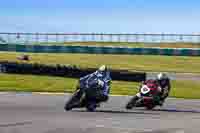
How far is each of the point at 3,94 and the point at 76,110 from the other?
6.70m

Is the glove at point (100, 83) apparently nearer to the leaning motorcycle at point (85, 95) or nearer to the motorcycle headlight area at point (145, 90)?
the leaning motorcycle at point (85, 95)

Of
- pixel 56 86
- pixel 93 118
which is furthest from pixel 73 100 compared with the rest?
pixel 56 86

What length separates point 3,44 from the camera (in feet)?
222

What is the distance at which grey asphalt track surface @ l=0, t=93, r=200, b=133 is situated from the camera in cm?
1430

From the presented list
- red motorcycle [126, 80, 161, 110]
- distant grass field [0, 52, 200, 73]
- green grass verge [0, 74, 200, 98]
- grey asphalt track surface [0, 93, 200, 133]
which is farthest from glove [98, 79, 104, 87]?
distant grass field [0, 52, 200, 73]

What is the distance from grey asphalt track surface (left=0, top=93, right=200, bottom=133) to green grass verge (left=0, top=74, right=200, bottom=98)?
18.4ft

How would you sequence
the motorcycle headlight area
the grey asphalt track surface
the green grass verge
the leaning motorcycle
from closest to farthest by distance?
the grey asphalt track surface < the leaning motorcycle < the motorcycle headlight area < the green grass verge

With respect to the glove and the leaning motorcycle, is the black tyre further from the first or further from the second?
the glove

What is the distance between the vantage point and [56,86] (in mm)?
29422

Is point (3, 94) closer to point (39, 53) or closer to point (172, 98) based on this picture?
point (172, 98)

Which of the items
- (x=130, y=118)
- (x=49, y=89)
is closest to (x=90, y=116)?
(x=130, y=118)

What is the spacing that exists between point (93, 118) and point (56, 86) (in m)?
13.1

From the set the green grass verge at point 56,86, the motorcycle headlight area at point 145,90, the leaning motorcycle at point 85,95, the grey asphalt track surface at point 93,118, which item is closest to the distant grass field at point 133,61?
the green grass verge at point 56,86

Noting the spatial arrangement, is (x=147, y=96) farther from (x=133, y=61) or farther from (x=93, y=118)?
(x=133, y=61)
